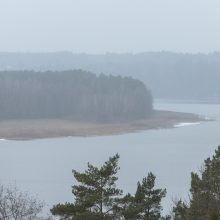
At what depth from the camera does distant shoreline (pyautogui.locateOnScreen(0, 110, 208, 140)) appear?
45631 millimetres

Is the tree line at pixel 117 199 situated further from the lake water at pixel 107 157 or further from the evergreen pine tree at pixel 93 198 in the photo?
the lake water at pixel 107 157

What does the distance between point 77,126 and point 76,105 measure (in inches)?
450

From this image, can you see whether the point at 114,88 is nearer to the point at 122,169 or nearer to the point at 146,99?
the point at 146,99

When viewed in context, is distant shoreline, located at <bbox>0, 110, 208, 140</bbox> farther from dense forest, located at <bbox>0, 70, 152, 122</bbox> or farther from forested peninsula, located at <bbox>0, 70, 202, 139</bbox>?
dense forest, located at <bbox>0, 70, 152, 122</bbox>

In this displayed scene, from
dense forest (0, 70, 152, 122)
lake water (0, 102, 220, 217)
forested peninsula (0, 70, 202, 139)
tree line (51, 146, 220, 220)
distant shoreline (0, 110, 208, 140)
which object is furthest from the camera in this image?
dense forest (0, 70, 152, 122)


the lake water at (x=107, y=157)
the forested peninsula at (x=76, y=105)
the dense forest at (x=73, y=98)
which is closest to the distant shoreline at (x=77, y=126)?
the forested peninsula at (x=76, y=105)

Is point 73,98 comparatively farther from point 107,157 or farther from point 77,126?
point 107,157

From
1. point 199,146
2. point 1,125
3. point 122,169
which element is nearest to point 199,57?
point 1,125

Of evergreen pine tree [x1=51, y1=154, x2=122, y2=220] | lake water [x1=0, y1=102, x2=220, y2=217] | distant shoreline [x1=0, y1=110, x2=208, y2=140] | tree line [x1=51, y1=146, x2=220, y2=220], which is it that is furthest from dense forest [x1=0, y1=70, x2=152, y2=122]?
evergreen pine tree [x1=51, y1=154, x2=122, y2=220]

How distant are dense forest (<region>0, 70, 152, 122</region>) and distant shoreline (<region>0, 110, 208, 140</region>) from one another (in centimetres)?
223

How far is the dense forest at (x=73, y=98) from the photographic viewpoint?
59.5 metres

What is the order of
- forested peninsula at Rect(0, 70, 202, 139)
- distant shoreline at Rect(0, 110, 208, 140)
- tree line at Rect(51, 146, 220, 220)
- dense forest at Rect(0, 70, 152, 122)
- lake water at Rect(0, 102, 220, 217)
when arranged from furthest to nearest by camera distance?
dense forest at Rect(0, 70, 152, 122) < forested peninsula at Rect(0, 70, 202, 139) < distant shoreline at Rect(0, 110, 208, 140) < lake water at Rect(0, 102, 220, 217) < tree line at Rect(51, 146, 220, 220)

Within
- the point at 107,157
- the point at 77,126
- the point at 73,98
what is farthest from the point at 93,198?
the point at 73,98

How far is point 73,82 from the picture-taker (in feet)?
224
